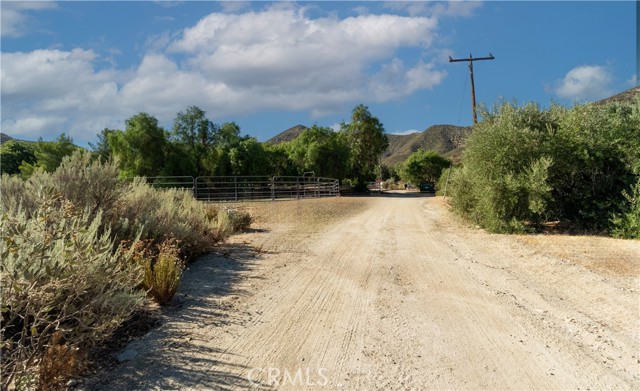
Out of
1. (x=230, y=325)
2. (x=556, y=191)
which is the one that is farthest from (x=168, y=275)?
(x=556, y=191)

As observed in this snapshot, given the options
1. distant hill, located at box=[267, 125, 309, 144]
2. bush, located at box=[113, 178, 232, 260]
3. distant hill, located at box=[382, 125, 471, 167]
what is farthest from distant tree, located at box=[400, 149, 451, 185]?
bush, located at box=[113, 178, 232, 260]

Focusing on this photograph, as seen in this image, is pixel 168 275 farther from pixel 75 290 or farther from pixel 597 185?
pixel 597 185

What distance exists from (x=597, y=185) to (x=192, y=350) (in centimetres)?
1306

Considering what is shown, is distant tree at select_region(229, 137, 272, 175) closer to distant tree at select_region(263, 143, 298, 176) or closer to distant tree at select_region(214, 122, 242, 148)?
distant tree at select_region(214, 122, 242, 148)

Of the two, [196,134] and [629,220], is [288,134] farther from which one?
[629,220]

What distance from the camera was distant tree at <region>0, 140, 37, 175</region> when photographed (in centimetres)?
4072

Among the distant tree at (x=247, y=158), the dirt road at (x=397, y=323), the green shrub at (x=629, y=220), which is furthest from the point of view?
→ the distant tree at (x=247, y=158)

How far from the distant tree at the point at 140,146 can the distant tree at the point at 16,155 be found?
1370cm

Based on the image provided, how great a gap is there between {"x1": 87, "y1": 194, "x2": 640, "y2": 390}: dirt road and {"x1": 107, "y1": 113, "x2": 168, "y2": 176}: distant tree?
2723cm

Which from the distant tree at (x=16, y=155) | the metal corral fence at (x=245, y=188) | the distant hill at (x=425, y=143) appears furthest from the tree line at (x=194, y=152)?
the distant hill at (x=425, y=143)

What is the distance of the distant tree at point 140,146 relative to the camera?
33.7m

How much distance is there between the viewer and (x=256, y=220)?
55.3 ft

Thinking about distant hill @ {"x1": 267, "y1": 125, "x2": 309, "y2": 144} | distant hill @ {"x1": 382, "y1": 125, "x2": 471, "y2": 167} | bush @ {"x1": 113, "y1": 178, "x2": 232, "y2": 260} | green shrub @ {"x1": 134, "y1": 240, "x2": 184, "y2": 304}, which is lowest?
green shrub @ {"x1": 134, "y1": 240, "x2": 184, "y2": 304}

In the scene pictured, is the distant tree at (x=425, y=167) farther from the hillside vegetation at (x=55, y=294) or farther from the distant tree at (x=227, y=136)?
the hillside vegetation at (x=55, y=294)
